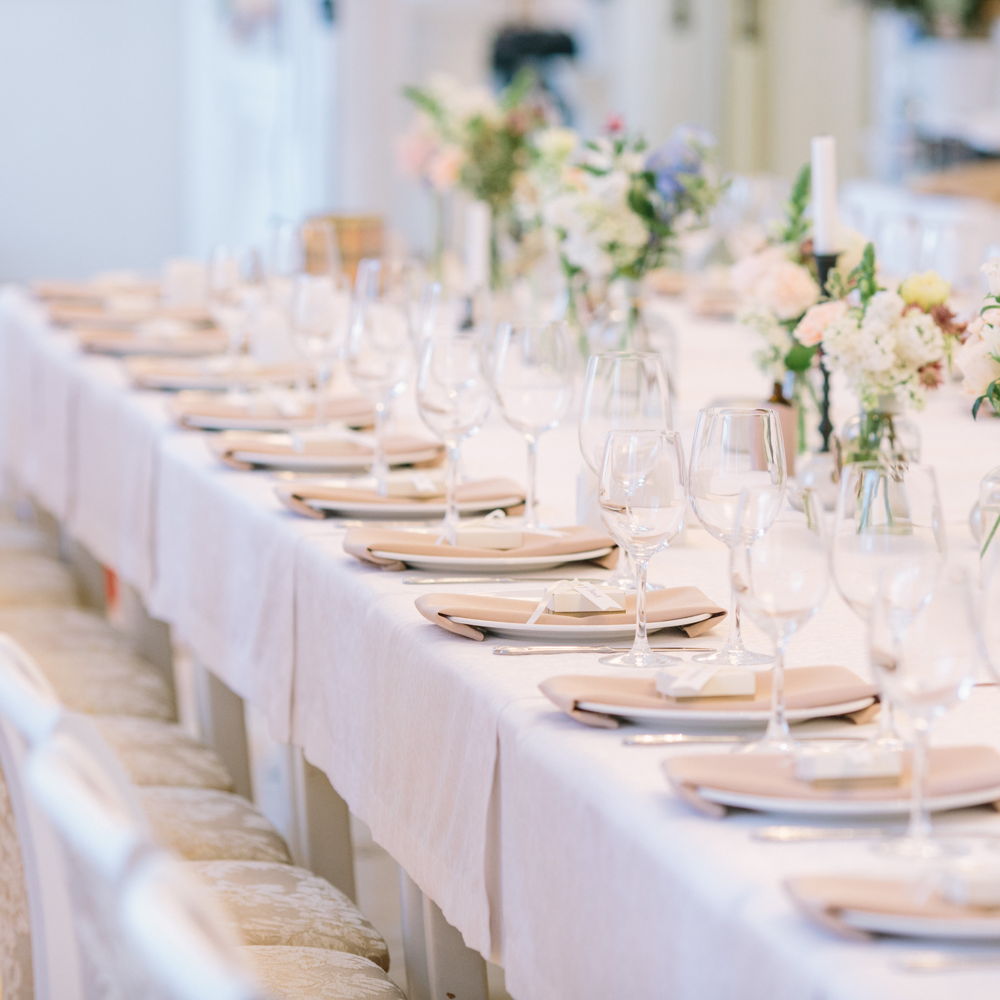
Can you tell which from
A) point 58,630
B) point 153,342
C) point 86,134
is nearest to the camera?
point 58,630

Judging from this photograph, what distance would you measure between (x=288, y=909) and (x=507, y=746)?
57cm

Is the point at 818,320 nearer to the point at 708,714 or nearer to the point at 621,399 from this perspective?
the point at 621,399

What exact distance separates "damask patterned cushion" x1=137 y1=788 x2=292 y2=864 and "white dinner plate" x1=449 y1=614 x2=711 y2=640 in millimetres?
643

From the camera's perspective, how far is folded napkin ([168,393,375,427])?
2645 millimetres

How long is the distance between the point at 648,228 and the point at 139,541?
38.2 inches

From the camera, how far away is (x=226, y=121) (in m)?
7.97

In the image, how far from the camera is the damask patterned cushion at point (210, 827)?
2061 millimetres

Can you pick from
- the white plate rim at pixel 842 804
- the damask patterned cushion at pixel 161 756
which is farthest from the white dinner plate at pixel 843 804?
the damask patterned cushion at pixel 161 756

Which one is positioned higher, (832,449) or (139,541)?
(832,449)

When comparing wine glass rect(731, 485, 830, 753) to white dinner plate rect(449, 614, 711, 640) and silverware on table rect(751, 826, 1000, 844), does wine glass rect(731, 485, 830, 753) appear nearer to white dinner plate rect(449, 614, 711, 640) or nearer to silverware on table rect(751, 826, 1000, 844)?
silverware on table rect(751, 826, 1000, 844)

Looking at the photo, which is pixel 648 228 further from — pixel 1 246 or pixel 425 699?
pixel 1 246

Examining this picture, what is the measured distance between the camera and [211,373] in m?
3.05

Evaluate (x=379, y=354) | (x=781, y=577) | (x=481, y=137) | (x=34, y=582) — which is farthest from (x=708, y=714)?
(x=481, y=137)

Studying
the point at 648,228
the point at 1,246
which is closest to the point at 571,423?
the point at 648,228
